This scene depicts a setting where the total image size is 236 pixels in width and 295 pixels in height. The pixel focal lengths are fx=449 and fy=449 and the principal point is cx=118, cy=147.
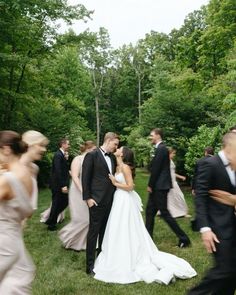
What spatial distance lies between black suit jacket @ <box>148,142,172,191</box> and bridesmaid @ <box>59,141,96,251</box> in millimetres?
1425

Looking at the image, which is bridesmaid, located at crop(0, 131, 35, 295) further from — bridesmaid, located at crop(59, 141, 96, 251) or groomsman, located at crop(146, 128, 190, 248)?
groomsman, located at crop(146, 128, 190, 248)

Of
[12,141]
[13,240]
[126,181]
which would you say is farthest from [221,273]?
[126,181]

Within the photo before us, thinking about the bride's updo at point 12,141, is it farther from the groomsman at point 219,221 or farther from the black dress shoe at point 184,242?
the black dress shoe at point 184,242

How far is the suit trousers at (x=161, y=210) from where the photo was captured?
8727mm

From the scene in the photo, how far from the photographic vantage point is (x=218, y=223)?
4.64 metres

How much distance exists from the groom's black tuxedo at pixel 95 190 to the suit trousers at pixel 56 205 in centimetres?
367

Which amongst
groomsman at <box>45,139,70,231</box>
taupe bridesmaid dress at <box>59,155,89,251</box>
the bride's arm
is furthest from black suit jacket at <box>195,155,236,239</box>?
groomsman at <box>45,139,70,231</box>

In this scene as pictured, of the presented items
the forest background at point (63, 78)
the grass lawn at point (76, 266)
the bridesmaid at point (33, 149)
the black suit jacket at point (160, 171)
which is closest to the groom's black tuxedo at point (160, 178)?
the black suit jacket at point (160, 171)

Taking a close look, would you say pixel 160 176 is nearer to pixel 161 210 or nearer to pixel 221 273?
pixel 161 210

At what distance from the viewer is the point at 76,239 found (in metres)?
8.73

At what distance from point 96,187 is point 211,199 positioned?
2.95 m

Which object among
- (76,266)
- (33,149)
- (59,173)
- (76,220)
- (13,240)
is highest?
(33,149)

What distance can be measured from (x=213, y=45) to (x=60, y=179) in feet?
63.9

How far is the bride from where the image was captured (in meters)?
6.76
